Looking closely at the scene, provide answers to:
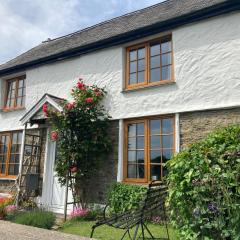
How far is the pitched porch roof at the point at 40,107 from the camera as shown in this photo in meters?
9.88

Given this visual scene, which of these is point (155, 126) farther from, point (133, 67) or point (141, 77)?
point (133, 67)

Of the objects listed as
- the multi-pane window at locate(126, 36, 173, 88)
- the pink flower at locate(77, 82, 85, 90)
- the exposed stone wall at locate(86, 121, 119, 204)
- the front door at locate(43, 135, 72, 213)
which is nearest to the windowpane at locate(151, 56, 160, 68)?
the multi-pane window at locate(126, 36, 173, 88)

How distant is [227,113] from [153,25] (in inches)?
133

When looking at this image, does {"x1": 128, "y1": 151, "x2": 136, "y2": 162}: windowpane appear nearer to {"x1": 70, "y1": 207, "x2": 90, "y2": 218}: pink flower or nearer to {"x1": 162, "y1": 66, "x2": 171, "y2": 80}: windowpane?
{"x1": 70, "y1": 207, "x2": 90, "y2": 218}: pink flower

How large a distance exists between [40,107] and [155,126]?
3.97m

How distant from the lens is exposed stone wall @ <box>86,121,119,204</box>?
30.2 feet

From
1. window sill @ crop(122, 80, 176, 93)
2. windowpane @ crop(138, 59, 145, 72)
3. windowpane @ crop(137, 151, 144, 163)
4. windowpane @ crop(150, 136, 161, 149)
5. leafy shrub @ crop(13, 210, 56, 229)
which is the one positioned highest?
windowpane @ crop(138, 59, 145, 72)

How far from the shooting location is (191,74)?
27.4 ft

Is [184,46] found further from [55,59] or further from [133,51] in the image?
[55,59]

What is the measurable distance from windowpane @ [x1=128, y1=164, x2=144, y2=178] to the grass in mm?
1609

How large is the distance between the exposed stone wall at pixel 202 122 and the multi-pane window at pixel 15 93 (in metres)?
7.16

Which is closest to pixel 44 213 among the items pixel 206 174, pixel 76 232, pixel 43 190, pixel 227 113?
pixel 76 232

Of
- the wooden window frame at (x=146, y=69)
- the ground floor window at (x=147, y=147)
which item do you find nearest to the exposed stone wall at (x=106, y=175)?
the ground floor window at (x=147, y=147)

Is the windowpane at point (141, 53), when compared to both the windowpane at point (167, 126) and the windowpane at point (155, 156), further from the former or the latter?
the windowpane at point (155, 156)
